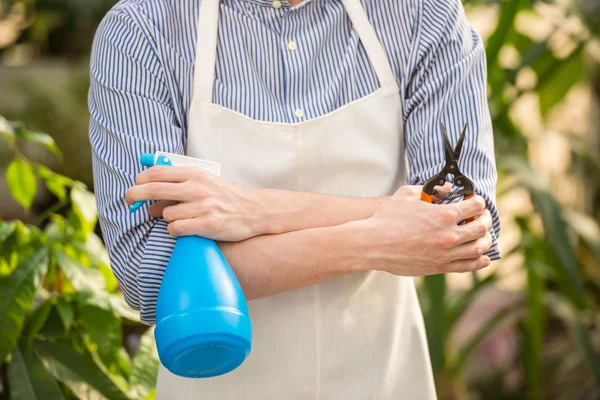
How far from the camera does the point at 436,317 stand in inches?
63.1

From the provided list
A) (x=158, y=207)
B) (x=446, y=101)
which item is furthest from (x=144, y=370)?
(x=446, y=101)

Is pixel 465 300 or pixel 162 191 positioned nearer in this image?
pixel 162 191

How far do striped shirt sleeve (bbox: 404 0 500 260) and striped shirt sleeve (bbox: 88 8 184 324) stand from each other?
0.30 metres

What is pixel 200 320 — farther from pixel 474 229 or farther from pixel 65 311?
pixel 65 311

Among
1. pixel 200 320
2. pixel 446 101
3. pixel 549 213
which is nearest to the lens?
pixel 200 320

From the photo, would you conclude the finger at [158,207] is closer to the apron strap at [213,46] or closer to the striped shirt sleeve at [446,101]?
the apron strap at [213,46]

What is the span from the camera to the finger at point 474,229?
2.82ft

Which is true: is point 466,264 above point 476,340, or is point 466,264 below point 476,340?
above

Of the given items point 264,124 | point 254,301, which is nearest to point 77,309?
point 254,301

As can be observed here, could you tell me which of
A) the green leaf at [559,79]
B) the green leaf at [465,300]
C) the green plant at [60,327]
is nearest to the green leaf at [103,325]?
the green plant at [60,327]

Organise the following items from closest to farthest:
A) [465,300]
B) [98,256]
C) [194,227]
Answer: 1. [194,227]
2. [98,256]
3. [465,300]

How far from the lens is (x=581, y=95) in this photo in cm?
259

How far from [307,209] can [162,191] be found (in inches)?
7.0

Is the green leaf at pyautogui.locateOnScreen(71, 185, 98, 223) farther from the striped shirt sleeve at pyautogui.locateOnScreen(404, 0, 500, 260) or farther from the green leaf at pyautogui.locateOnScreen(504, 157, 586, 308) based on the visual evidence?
the green leaf at pyautogui.locateOnScreen(504, 157, 586, 308)
